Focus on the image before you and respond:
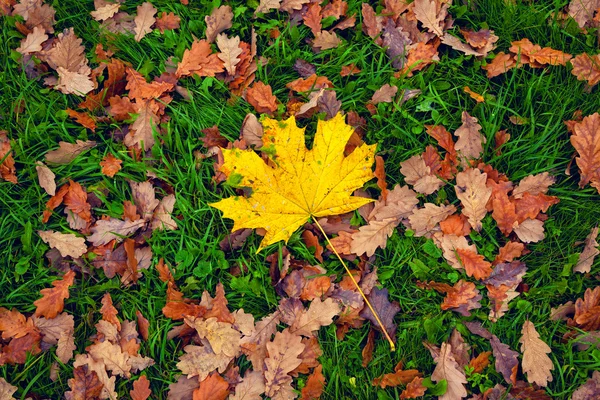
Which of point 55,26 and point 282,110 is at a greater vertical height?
point 55,26

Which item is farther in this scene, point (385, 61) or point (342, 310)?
point (385, 61)

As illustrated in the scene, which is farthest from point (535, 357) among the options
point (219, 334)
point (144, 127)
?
point (144, 127)

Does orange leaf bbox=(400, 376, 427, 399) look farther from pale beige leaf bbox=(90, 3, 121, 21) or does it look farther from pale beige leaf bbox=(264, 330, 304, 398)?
pale beige leaf bbox=(90, 3, 121, 21)

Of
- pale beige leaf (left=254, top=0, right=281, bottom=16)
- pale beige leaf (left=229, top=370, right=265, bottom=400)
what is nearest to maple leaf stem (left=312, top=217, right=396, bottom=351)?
pale beige leaf (left=229, top=370, right=265, bottom=400)

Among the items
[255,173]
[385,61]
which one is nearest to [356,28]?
[385,61]

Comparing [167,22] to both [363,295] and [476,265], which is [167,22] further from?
[476,265]

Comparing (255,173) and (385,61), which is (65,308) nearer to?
(255,173)

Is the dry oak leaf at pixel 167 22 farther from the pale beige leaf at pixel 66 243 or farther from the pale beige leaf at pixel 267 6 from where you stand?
the pale beige leaf at pixel 66 243
